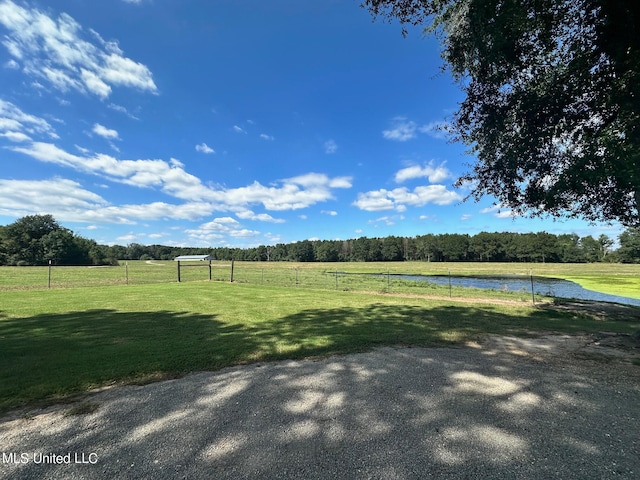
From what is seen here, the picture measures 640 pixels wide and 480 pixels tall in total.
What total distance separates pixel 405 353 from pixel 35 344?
299 inches

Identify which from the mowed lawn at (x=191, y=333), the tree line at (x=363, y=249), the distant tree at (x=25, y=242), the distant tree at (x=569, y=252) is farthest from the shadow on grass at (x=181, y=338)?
the distant tree at (x=569, y=252)

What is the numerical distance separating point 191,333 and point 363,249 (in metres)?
107

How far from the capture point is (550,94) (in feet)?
22.8

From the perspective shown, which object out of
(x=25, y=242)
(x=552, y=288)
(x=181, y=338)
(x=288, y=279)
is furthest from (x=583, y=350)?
(x=25, y=242)

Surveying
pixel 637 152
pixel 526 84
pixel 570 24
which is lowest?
pixel 637 152

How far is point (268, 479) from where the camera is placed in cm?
224

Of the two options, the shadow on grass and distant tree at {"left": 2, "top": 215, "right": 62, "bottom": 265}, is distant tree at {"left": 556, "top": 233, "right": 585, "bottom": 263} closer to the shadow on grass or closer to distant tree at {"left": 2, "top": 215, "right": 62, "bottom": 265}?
the shadow on grass

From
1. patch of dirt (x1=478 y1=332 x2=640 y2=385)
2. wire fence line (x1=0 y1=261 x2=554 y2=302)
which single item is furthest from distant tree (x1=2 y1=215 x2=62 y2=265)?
patch of dirt (x1=478 y1=332 x2=640 y2=385)

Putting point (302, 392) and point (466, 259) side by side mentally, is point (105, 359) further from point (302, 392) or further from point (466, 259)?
point (466, 259)

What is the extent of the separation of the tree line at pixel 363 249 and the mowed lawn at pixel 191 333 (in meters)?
40.2

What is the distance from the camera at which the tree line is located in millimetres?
68938

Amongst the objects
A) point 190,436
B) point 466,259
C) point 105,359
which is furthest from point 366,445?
point 466,259

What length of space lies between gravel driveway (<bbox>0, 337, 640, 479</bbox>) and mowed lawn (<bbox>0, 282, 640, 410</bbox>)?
→ 0.86m

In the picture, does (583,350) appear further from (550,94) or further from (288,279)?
(288,279)
